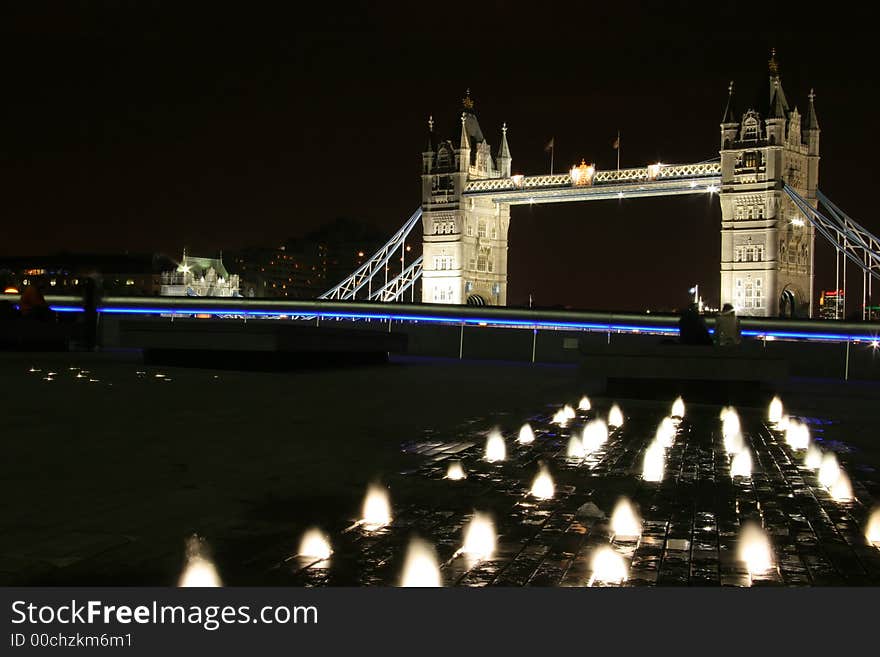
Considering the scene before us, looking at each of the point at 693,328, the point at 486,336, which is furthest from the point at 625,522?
the point at 486,336

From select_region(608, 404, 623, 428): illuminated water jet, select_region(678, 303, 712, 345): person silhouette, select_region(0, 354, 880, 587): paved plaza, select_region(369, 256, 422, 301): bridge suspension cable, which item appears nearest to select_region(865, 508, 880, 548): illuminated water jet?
select_region(0, 354, 880, 587): paved plaza

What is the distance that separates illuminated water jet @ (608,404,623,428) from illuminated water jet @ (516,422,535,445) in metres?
0.96

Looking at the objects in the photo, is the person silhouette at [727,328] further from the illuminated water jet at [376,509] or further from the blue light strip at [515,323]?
the illuminated water jet at [376,509]

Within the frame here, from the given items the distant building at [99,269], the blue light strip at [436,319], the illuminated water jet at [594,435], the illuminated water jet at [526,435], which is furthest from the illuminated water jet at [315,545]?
the distant building at [99,269]

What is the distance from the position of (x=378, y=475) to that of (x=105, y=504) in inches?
67.9

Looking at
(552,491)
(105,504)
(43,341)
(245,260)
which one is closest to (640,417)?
(552,491)

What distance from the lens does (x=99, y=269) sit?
126688 mm

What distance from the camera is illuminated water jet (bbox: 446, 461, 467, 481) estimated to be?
6.37 metres

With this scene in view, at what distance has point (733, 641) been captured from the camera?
3.31 metres

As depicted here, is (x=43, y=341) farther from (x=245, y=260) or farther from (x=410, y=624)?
(x=245, y=260)

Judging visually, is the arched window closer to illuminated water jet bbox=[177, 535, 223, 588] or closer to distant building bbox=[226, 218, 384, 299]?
illuminated water jet bbox=[177, 535, 223, 588]

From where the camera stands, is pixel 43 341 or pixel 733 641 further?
pixel 43 341

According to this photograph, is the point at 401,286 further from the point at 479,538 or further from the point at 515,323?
the point at 479,538

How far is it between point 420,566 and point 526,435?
4.71 meters
